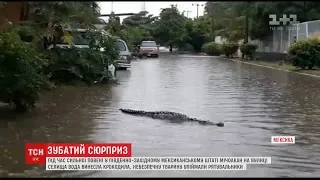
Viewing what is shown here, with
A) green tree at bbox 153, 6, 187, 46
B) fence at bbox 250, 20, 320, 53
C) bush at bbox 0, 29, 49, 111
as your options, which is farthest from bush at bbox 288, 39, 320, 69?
green tree at bbox 153, 6, 187, 46

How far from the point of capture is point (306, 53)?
2455 centimetres

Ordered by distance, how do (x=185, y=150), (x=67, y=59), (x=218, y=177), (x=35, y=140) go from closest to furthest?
(x=218, y=177)
(x=185, y=150)
(x=35, y=140)
(x=67, y=59)

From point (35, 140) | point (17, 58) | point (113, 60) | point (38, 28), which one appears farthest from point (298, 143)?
point (113, 60)

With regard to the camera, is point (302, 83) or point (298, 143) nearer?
point (298, 143)

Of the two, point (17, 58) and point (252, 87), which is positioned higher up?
point (17, 58)

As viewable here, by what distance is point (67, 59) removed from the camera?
621 inches

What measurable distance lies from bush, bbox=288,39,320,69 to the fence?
292 cm

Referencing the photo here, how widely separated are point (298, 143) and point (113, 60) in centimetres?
1088

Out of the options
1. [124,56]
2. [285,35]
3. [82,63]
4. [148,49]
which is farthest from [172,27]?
[82,63]

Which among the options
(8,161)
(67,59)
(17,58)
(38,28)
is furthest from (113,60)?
(8,161)

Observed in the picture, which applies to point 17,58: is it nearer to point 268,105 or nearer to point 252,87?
point 268,105

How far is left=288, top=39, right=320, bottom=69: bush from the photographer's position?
24.6 meters

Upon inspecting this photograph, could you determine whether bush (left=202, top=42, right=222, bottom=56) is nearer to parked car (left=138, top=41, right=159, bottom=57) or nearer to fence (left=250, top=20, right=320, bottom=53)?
parked car (left=138, top=41, right=159, bottom=57)

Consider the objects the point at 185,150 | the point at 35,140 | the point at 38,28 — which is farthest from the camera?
the point at 38,28
